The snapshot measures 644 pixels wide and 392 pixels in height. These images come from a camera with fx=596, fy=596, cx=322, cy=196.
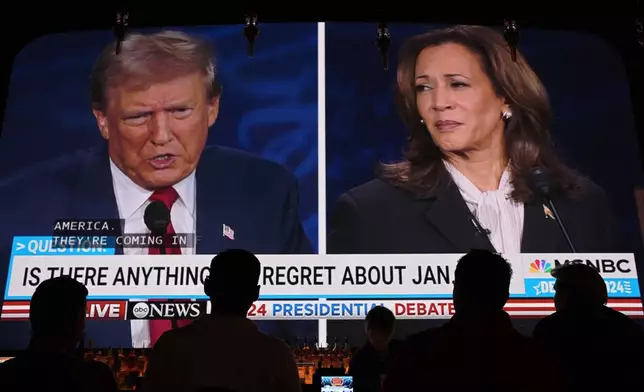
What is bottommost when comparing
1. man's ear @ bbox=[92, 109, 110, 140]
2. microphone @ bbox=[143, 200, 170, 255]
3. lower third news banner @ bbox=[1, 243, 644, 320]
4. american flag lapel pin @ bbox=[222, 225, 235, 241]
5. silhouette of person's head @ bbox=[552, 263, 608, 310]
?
silhouette of person's head @ bbox=[552, 263, 608, 310]

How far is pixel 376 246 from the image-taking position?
163 inches

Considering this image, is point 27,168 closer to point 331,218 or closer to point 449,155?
Answer: point 331,218

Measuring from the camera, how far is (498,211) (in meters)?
4.20

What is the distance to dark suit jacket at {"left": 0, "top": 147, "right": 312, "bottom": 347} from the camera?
4172 millimetres

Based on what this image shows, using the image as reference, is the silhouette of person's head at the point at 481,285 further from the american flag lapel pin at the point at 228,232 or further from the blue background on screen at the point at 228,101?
the american flag lapel pin at the point at 228,232

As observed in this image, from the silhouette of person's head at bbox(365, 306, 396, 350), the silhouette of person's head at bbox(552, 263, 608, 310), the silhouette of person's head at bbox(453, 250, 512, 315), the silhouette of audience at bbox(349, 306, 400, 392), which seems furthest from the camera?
the silhouette of person's head at bbox(365, 306, 396, 350)

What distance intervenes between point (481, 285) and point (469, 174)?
3.11m

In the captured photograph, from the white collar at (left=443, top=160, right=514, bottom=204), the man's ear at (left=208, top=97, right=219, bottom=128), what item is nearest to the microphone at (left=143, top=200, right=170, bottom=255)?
the man's ear at (left=208, top=97, right=219, bottom=128)

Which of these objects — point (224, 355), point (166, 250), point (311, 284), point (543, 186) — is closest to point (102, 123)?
point (166, 250)

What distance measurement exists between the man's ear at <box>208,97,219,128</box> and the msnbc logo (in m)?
2.49

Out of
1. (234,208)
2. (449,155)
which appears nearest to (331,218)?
(234,208)

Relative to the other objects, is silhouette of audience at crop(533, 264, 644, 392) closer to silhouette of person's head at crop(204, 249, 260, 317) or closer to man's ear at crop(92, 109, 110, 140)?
silhouette of person's head at crop(204, 249, 260, 317)

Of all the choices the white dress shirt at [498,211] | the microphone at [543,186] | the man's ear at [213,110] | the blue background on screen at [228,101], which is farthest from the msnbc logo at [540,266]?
the man's ear at [213,110]

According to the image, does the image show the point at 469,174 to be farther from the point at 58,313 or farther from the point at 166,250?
the point at 58,313
